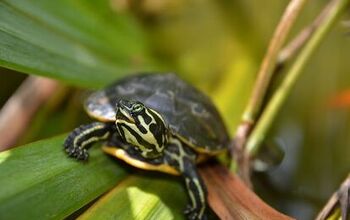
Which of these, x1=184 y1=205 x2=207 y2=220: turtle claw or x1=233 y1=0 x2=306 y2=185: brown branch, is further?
x1=233 y1=0 x2=306 y2=185: brown branch

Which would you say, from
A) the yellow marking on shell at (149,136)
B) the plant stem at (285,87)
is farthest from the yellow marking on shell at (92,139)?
the plant stem at (285,87)

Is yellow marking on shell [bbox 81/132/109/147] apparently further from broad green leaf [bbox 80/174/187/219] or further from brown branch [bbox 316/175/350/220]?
brown branch [bbox 316/175/350/220]

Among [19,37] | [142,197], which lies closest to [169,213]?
[142,197]

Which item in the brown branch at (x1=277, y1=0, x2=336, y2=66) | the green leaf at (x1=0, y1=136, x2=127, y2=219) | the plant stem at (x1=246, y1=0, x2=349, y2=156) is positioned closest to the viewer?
the green leaf at (x1=0, y1=136, x2=127, y2=219)

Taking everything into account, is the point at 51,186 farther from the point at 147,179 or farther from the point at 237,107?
the point at 237,107

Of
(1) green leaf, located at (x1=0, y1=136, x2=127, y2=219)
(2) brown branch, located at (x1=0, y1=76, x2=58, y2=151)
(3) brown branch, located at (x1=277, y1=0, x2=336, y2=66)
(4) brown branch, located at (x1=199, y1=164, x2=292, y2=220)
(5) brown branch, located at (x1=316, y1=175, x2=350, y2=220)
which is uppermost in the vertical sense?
(2) brown branch, located at (x1=0, y1=76, x2=58, y2=151)

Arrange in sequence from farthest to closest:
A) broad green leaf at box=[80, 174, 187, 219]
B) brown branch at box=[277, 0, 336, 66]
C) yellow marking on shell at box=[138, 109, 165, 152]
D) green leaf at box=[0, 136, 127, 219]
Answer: brown branch at box=[277, 0, 336, 66] → yellow marking on shell at box=[138, 109, 165, 152] → broad green leaf at box=[80, 174, 187, 219] → green leaf at box=[0, 136, 127, 219]

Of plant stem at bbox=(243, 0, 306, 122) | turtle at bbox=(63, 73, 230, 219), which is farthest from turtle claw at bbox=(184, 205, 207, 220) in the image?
plant stem at bbox=(243, 0, 306, 122)

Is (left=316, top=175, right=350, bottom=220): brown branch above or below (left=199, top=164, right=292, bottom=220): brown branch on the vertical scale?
below

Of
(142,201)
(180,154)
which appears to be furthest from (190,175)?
(142,201)

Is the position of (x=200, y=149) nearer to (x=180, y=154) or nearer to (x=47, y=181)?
(x=180, y=154)
